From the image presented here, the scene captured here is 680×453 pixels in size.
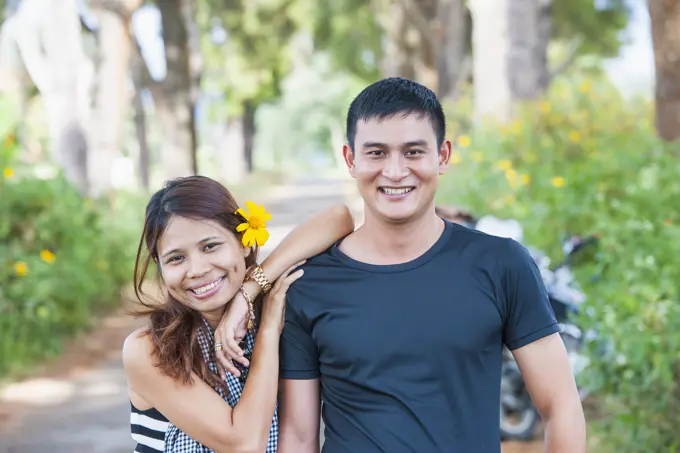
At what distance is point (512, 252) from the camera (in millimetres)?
2363

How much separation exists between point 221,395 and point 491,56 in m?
10.2

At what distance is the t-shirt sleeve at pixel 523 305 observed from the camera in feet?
7.61

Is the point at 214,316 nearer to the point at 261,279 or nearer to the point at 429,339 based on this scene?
the point at 261,279

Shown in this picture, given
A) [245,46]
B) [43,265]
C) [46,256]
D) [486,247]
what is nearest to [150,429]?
[486,247]

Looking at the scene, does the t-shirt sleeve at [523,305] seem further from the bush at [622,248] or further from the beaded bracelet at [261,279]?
the bush at [622,248]

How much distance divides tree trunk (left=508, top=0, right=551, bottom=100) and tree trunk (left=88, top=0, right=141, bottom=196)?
568cm

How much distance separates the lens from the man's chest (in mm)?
2303

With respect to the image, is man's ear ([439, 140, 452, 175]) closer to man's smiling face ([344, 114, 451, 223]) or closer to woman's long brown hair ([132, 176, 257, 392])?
man's smiling face ([344, 114, 451, 223])

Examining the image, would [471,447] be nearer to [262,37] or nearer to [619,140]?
[619,140]

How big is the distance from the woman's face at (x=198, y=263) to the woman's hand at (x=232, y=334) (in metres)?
0.04

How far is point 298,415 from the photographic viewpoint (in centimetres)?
256

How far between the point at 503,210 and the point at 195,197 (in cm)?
589

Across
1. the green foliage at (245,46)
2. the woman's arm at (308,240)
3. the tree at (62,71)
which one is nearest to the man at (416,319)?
the woman's arm at (308,240)

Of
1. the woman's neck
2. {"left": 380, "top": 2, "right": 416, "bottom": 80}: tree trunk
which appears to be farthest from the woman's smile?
{"left": 380, "top": 2, "right": 416, "bottom": 80}: tree trunk
